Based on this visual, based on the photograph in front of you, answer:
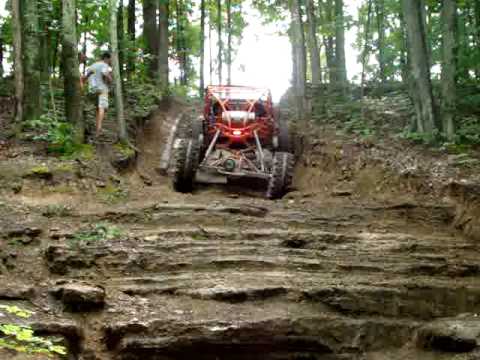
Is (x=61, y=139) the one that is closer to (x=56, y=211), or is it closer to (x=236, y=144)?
(x=56, y=211)

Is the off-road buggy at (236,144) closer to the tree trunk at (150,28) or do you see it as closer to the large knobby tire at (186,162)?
the large knobby tire at (186,162)

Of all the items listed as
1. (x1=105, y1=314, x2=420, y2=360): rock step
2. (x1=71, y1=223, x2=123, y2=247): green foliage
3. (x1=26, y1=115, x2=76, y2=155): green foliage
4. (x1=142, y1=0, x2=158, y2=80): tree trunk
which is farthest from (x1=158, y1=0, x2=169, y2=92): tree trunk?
(x1=105, y1=314, x2=420, y2=360): rock step

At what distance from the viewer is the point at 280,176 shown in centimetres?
1119

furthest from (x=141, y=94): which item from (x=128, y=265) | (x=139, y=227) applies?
(x=128, y=265)

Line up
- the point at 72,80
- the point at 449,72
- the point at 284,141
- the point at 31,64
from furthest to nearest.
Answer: the point at 284,141 → the point at 449,72 → the point at 31,64 → the point at 72,80

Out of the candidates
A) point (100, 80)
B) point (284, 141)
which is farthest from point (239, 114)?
point (100, 80)

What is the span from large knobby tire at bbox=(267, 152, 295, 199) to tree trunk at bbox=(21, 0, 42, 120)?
187 inches

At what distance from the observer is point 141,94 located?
17078 millimetres

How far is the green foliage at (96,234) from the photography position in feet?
23.8

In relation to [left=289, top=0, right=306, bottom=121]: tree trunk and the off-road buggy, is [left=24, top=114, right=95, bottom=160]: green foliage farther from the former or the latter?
[left=289, top=0, right=306, bottom=121]: tree trunk

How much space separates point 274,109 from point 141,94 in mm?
5261

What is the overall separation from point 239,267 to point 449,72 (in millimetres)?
6772

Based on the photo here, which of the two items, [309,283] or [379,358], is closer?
[379,358]

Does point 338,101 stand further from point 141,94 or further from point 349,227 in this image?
point 349,227
